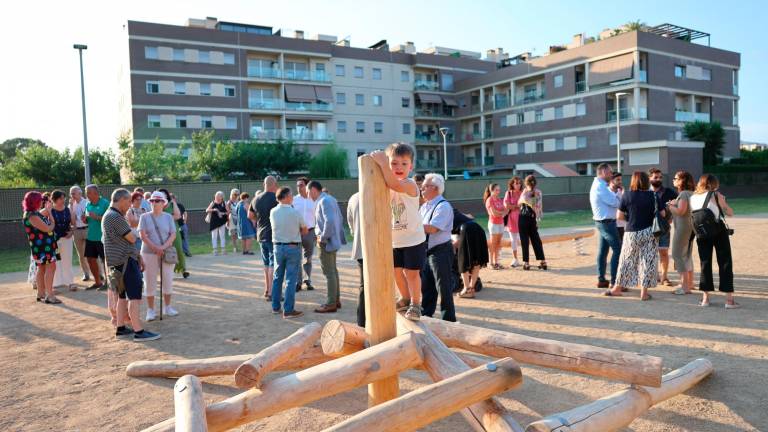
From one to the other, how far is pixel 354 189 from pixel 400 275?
23154 mm

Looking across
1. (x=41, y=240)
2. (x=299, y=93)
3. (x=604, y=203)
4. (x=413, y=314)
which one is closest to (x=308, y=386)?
(x=413, y=314)

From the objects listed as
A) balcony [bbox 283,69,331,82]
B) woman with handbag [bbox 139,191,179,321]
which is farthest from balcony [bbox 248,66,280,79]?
woman with handbag [bbox 139,191,179,321]

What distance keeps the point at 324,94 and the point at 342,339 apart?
52.4 m

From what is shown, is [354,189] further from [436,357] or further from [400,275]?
[436,357]

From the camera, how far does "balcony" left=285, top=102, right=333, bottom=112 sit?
52.2 metres

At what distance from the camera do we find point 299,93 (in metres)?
52.6

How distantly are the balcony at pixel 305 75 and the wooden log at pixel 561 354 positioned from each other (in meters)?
50.3

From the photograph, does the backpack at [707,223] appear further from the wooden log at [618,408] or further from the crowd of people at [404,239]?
the wooden log at [618,408]

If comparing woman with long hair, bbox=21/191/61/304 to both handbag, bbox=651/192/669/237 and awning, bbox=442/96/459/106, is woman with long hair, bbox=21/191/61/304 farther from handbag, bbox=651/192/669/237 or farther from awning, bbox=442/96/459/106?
awning, bbox=442/96/459/106

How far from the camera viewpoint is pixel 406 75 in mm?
59656

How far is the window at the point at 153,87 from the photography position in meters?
45.9

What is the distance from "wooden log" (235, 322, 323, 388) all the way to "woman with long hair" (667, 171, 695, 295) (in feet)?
20.5

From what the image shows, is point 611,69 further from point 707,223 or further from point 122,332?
point 122,332

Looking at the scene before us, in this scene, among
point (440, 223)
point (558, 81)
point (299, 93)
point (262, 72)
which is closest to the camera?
point (440, 223)
